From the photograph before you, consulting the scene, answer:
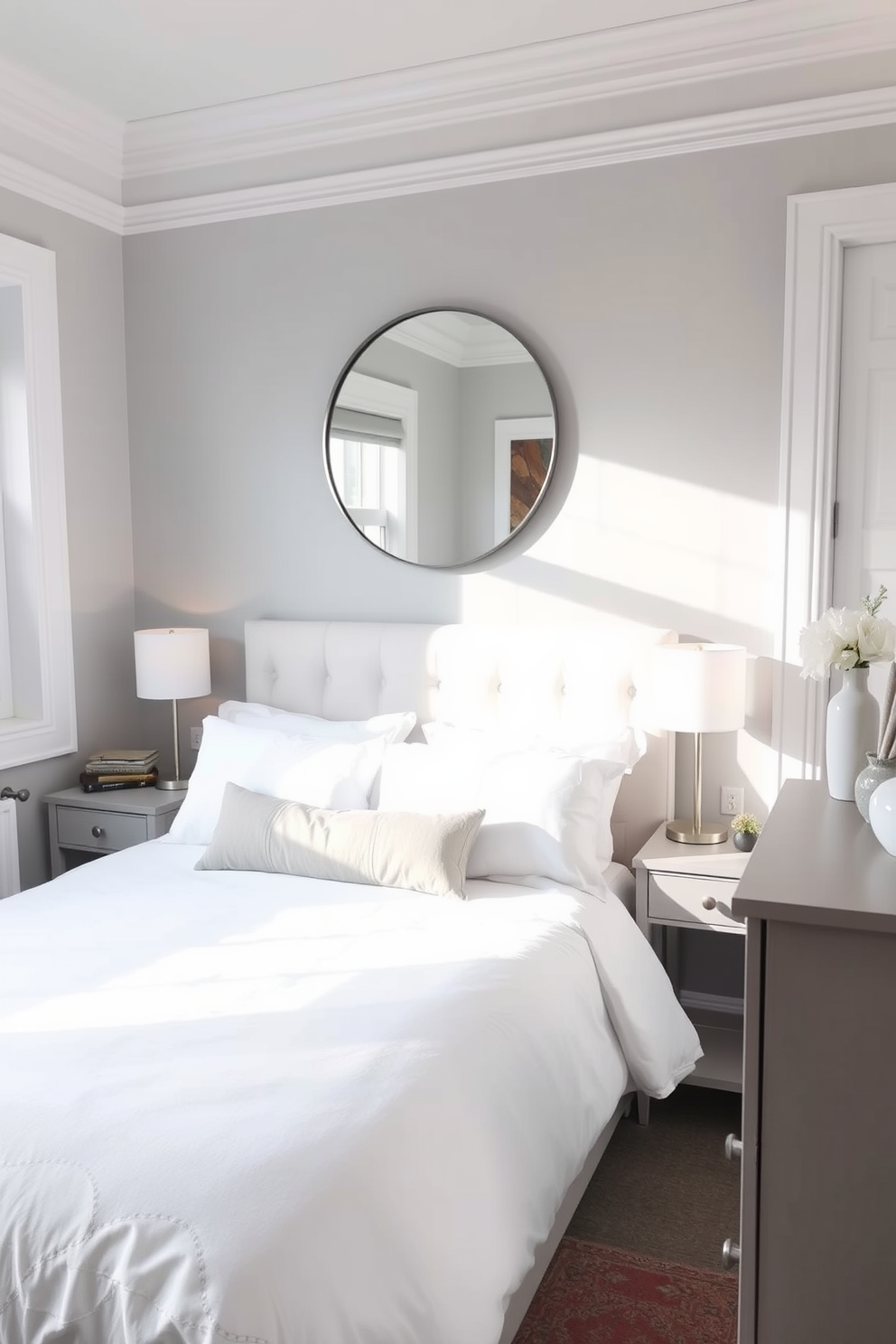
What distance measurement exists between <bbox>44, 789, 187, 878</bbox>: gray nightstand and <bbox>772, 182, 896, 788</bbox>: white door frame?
2.00m

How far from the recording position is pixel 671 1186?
2.65 metres

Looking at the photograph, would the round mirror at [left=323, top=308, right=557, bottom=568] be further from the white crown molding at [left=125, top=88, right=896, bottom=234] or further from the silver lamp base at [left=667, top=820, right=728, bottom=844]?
the silver lamp base at [left=667, top=820, right=728, bottom=844]

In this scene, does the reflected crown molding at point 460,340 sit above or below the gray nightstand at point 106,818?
above

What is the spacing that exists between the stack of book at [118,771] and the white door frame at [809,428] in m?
2.14

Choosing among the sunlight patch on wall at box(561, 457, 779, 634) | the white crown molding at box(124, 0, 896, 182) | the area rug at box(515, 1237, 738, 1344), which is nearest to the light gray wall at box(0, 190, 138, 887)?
the white crown molding at box(124, 0, 896, 182)

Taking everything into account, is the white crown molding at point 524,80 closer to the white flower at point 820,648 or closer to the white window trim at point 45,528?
the white window trim at point 45,528

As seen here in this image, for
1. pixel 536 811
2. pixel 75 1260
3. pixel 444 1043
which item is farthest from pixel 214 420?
pixel 75 1260

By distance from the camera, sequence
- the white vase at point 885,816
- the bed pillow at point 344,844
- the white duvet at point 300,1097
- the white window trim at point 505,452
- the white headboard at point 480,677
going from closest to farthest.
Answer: the white vase at point 885,816 → the white duvet at point 300,1097 → the bed pillow at point 344,844 → the white headboard at point 480,677 → the white window trim at point 505,452

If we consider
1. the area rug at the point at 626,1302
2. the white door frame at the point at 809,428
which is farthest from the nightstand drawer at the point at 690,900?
the area rug at the point at 626,1302

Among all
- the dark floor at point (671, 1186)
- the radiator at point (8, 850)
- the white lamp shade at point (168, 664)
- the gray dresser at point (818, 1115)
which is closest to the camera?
the gray dresser at point (818, 1115)

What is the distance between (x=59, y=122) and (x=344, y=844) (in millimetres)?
2635

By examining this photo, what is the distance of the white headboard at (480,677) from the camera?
325cm

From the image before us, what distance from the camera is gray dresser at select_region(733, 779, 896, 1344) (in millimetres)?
1180

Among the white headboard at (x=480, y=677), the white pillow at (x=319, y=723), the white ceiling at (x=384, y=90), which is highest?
the white ceiling at (x=384, y=90)
